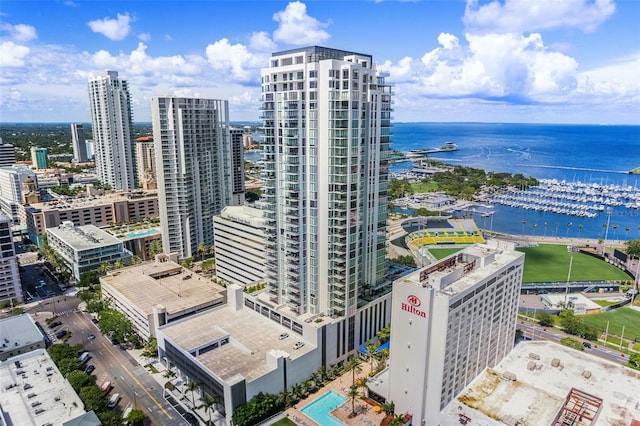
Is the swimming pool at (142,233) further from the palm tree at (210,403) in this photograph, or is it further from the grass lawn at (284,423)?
the grass lawn at (284,423)

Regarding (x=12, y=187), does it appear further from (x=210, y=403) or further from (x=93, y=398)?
(x=210, y=403)

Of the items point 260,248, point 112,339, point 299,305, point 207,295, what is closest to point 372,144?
point 299,305

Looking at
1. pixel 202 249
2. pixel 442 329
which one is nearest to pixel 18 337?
pixel 202 249

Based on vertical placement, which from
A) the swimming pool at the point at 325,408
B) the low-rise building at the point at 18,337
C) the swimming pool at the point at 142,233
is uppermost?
the swimming pool at the point at 142,233

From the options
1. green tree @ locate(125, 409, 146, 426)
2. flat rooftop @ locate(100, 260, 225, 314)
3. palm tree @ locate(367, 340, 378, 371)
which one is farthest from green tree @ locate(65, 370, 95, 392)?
palm tree @ locate(367, 340, 378, 371)

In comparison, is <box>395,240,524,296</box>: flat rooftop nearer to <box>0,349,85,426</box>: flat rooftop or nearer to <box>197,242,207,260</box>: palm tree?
<box>0,349,85,426</box>: flat rooftop

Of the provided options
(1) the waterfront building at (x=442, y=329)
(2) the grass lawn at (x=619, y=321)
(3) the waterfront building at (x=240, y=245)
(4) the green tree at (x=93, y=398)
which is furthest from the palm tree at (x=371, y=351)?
(2) the grass lawn at (x=619, y=321)
